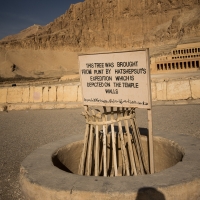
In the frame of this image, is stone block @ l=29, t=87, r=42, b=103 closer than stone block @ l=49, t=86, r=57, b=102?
No

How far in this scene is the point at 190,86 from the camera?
1005 centimetres

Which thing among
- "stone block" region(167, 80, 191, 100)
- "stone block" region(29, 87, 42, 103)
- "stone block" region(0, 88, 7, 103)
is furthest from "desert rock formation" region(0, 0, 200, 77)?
"stone block" region(167, 80, 191, 100)

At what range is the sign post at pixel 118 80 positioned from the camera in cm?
313

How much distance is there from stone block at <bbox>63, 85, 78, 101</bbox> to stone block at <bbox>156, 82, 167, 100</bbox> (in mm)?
4259

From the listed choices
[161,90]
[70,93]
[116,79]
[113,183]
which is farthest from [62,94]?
[113,183]

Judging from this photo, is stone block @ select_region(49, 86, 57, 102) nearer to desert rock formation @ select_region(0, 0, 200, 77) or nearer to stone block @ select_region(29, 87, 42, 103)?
stone block @ select_region(29, 87, 42, 103)

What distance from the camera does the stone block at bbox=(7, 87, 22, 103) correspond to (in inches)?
523

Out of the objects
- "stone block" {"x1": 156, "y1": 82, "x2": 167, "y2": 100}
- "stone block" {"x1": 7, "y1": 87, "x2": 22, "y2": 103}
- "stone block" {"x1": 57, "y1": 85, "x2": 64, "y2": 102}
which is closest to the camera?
"stone block" {"x1": 156, "y1": 82, "x2": 167, "y2": 100}

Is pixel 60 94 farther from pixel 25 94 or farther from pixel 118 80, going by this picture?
pixel 118 80

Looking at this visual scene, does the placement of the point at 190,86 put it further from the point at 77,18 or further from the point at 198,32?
the point at 77,18

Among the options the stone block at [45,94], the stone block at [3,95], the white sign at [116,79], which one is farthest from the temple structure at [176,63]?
the white sign at [116,79]

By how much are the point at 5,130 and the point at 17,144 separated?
2.15 metres

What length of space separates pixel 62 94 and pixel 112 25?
365ft

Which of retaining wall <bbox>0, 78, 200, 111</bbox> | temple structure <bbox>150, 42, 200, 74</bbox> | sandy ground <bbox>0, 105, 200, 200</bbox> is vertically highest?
temple structure <bbox>150, 42, 200, 74</bbox>
